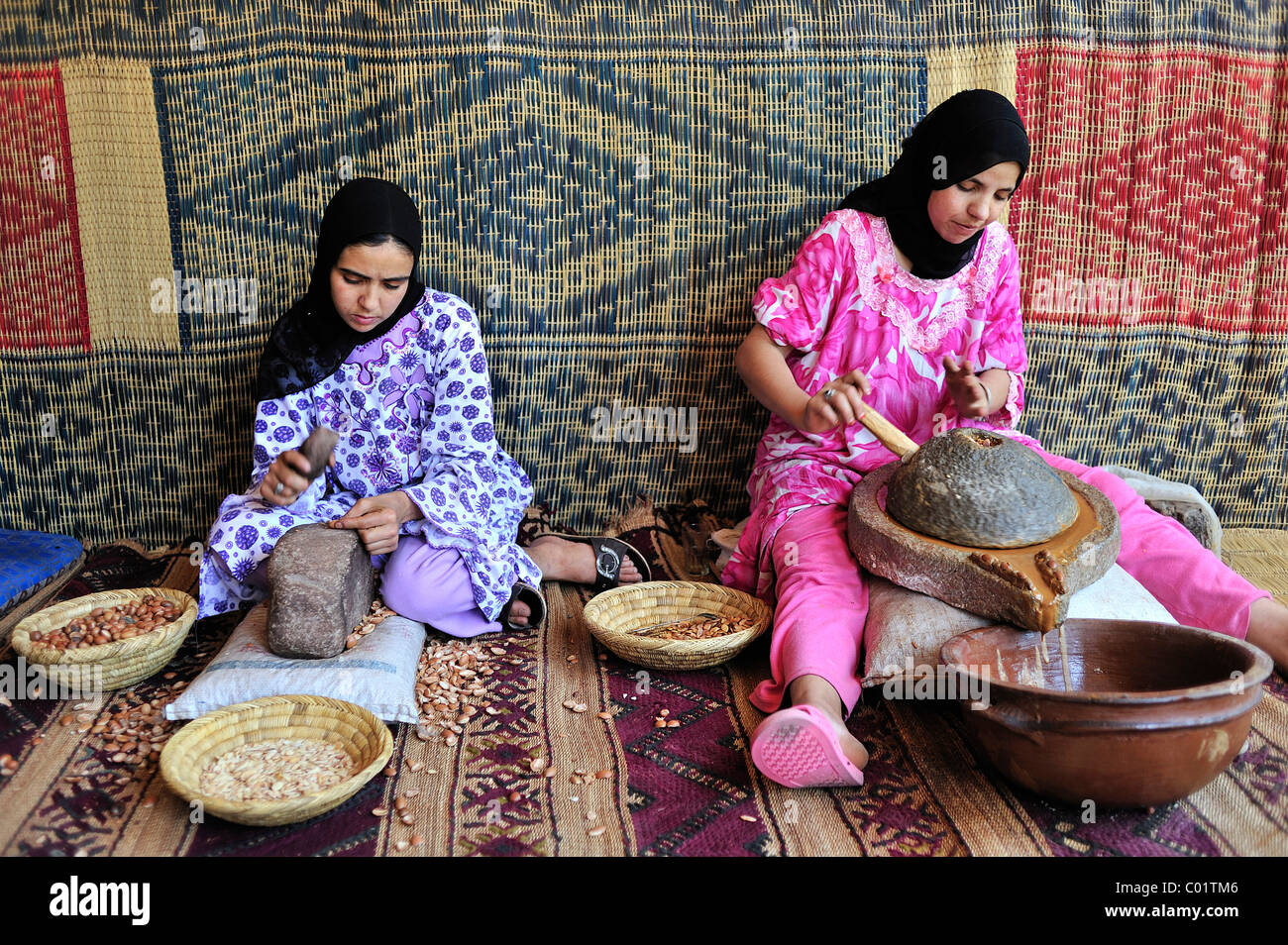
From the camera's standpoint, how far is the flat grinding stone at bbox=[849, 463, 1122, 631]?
2008 mm

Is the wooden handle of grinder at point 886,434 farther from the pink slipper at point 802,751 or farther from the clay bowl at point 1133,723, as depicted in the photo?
the pink slipper at point 802,751

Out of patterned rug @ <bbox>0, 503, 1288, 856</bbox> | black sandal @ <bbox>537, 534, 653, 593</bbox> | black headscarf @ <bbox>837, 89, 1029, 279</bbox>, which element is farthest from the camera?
black sandal @ <bbox>537, 534, 653, 593</bbox>

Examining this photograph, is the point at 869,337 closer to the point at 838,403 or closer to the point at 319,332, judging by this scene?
the point at 838,403

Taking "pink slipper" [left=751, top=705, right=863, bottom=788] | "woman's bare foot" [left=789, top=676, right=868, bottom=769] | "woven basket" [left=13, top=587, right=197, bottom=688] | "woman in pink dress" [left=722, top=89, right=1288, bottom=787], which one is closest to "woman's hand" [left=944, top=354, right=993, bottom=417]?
"woman in pink dress" [left=722, top=89, right=1288, bottom=787]

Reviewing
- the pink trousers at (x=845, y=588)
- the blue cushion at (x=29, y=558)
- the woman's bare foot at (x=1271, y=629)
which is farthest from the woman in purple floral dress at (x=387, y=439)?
the woman's bare foot at (x=1271, y=629)

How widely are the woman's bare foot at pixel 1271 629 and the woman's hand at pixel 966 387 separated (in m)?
0.76

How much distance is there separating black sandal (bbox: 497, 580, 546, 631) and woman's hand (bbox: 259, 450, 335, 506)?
60 centimetres

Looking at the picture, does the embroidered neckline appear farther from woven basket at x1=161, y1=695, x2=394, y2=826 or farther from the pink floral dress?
woven basket at x1=161, y1=695, x2=394, y2=826

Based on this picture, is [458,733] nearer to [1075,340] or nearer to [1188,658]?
[1188,658]

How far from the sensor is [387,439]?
8.80ft

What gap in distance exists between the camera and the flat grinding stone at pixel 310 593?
223 cm

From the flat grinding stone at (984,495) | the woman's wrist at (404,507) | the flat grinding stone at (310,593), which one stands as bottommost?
the flat grinding stone at (310,593)

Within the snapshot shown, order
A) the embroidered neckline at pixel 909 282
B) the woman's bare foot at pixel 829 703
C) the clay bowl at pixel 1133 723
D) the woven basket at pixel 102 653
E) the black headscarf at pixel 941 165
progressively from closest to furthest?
1. the clay bowl at pixel 1133 723
2. the woman's bare foot at pixel 829 703
3. the woven basket at pixel 102 653
4. the black headscarf at pixel 941 165
5. the embroidered neckline at pixel 909 282

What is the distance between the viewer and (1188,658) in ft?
6.45
